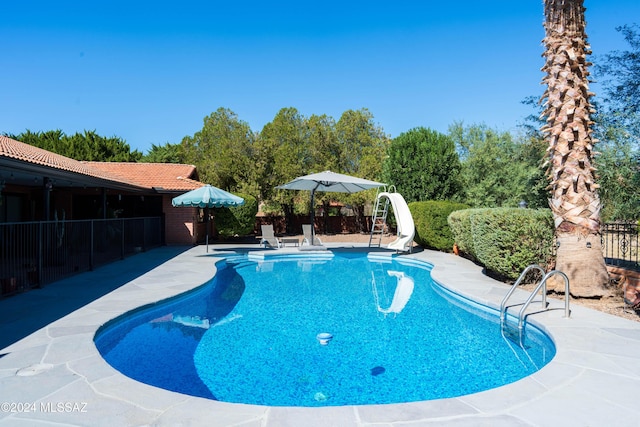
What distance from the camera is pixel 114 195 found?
21.3m

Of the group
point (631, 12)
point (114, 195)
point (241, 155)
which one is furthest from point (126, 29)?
Answer: point (631, 12)

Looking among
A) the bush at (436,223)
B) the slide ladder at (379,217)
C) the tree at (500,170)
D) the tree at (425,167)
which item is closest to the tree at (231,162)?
the slide ladder at (379,217)

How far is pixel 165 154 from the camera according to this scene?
41844mm

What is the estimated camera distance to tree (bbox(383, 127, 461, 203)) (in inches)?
909

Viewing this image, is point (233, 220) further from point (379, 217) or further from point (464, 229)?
point (464, 229)

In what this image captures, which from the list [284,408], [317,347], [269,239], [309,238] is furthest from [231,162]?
[284,408]

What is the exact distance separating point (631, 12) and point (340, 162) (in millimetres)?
21691

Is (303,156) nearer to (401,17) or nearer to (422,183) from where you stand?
(422,183)

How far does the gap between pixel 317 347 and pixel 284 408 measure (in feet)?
9.91

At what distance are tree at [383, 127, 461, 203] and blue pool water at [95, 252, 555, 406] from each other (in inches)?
521

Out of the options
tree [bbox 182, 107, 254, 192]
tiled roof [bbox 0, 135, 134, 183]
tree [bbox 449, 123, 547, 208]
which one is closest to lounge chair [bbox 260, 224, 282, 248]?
tiled roof [bbox 0, 135, 134, 183]

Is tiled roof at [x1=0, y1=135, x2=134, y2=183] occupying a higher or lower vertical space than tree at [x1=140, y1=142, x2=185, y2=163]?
lower

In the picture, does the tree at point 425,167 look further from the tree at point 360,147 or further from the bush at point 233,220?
the bush at point 233,220

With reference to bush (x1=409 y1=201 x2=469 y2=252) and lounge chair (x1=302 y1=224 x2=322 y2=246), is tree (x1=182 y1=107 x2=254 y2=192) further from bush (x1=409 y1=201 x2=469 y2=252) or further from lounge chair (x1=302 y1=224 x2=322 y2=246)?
bush (x1=409 y1=201 x2=469 y2=252)
